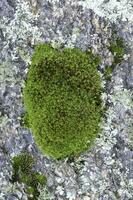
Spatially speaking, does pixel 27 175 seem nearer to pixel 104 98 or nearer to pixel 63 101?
pixel 63 101

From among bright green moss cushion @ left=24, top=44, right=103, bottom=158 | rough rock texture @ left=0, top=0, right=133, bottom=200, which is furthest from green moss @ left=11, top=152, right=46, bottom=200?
bright green moss cushion @ left=24, top=44, right=103, bottom=158

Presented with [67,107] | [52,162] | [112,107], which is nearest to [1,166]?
[52,162]

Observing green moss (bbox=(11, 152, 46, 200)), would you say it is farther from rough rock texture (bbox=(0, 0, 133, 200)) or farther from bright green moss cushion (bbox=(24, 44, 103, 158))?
bright green moss cushion (bbox=(24, 44, 103, 158))

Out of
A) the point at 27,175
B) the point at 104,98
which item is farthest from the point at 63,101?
the point at 27,175

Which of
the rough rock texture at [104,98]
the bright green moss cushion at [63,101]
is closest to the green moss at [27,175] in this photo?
the rough rock texture at [104,98]

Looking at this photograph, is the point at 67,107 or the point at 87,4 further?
the point at 87,4

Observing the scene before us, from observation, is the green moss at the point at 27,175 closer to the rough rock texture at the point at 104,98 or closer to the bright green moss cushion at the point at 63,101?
the rough rock texture at the point at 104,98

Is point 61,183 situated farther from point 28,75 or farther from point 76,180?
point 28,75
